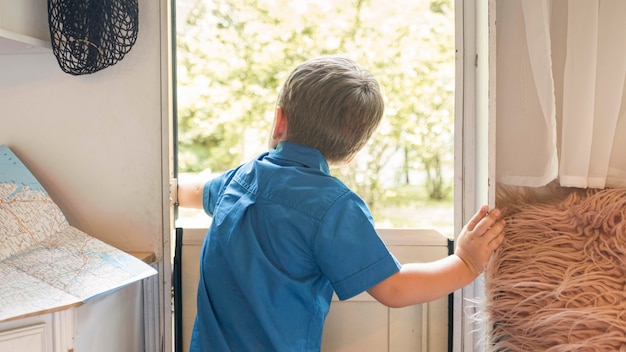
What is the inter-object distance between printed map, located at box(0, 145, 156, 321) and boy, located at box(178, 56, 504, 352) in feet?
0.72

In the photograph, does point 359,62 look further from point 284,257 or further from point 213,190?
point 284,257

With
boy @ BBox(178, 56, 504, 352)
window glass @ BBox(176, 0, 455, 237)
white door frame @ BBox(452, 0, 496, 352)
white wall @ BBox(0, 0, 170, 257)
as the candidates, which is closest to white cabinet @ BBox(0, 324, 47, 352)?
boy @ BBox(178, 56, 504, 352)

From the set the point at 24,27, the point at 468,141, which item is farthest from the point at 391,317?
the point at 24,27

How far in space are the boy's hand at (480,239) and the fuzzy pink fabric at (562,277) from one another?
47mm

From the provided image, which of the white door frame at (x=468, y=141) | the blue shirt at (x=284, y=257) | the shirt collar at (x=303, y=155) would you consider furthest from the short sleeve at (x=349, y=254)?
the white door frame at (x=468, y=141)

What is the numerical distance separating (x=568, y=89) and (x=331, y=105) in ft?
1.80

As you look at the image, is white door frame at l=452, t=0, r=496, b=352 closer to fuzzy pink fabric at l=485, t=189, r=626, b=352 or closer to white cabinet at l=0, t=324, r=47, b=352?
fuzzy pink fabric at l=485, t=189, r=626, b=352

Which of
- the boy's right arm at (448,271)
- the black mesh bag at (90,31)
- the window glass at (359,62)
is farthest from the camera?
the window glass at (359,62)

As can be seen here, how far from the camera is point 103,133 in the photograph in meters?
1.43

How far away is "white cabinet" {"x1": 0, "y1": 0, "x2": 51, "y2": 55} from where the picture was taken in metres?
1.22

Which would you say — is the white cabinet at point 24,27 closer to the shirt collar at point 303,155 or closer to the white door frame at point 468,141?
the shirt collar at point 303,155

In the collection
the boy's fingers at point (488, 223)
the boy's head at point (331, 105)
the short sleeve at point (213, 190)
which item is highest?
the boy's head at point (331, 105)

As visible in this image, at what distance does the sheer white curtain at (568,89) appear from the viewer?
1205mm

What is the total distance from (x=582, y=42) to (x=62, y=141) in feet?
4.17
